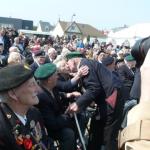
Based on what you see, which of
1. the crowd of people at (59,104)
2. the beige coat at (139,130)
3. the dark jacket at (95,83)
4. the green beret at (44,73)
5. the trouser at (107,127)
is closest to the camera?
Answer: the beige coat at (139,130)

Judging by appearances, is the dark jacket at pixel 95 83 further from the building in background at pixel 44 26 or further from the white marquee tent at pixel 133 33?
the building in background at pixel 44 26

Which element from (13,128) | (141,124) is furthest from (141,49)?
(13,128)

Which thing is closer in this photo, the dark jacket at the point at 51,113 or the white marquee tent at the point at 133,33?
the dark jacket at the point at 51,113

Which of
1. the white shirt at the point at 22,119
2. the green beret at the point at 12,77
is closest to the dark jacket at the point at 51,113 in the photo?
the white shirt at the point at 22,119

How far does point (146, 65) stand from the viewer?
3.51 feet

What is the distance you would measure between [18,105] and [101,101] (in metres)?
2.10

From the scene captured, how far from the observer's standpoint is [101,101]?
5.20 m

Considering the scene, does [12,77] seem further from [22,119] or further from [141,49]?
[141,49]

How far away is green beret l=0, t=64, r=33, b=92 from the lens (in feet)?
10.3

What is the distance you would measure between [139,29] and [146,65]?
24607mm

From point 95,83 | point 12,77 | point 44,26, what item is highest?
point 12,77

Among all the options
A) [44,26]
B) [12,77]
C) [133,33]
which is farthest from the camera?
[44,26]

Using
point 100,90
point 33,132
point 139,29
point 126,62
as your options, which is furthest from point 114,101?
point 139,29

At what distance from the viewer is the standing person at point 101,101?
16.6 ft
